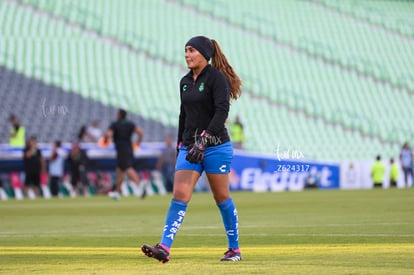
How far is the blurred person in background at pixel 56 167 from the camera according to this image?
107ft

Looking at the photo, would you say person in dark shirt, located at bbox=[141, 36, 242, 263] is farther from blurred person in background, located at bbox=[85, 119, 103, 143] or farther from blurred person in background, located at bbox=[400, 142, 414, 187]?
blurred person in background, located at bbox=[400, 142, 414, 187]

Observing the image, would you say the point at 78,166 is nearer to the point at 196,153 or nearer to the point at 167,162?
the point at 167,162

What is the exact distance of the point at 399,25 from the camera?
55.8 m

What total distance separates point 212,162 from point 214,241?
10.3 ft

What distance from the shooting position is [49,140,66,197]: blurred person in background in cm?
3266

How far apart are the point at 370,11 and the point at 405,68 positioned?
5.05 meters

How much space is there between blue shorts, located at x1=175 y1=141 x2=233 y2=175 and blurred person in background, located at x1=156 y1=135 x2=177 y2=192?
2452cm

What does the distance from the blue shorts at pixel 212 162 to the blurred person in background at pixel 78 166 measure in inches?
936

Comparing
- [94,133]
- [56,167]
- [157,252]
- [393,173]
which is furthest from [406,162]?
[157,252]

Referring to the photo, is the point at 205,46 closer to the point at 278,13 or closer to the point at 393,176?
the point at 393,176

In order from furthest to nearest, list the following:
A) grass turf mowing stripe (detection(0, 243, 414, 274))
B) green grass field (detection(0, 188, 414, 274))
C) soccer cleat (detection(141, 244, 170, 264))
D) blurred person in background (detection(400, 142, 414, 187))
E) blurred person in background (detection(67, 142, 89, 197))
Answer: blurred person in background (detection(400, 142, 414, 187)) < blurred person in background (detection(67, 142, 89, 197)) < soccer cleat (detection(141, 244, 170, 264)) < green grass field (detection(0, 188, 414, 274)) < grass turf mowing stripe (detection(0, 243, 414, 274))

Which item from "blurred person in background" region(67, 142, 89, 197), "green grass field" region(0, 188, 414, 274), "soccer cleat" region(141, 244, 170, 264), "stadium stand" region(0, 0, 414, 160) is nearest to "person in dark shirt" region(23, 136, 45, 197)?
"blurred person in background" region(67, 142, 89, 197)

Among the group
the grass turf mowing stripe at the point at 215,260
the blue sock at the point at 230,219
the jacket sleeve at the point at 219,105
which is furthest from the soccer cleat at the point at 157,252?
the jacket sleeve at the point at 219,105

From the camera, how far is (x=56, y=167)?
32875 millimetres
